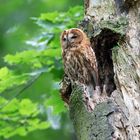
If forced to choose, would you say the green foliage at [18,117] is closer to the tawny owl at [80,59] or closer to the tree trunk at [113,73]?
the tawny owl at [80,59]

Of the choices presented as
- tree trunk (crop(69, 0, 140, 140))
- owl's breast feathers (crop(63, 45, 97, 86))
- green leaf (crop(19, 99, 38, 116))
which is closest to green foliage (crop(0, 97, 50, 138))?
green leaf (crop(19, 99, 38, 116))

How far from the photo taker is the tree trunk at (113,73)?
3.00 meters

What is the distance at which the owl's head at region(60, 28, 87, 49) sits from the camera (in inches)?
151

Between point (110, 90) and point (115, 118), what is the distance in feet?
1.25

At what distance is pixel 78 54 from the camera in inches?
152

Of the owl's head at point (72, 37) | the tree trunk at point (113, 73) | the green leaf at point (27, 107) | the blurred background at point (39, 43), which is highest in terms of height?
the blurred background at point (39, 43)

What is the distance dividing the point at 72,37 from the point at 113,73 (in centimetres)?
78

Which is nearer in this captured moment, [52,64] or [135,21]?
[135,21]

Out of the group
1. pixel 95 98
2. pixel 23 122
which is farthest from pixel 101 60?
pixel 23 122

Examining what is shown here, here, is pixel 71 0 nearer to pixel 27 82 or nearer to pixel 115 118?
pixel 27 82

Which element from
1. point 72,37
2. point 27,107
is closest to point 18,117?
point 27,107

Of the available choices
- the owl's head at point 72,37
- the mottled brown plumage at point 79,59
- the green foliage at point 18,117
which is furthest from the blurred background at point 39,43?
the mottled brown plumage at point 79,59

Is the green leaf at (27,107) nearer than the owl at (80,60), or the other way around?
the owl at (80,60)

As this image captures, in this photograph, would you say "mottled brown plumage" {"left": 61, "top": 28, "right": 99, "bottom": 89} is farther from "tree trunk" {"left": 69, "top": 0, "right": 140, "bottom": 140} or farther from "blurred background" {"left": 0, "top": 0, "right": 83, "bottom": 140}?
"blurred background" {"left": 0, "top": 0, "right": 83, "bottom": 140}
